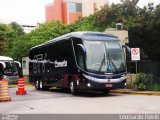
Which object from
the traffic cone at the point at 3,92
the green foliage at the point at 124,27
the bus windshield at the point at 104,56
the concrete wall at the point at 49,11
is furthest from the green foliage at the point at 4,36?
the traffic cone at the point at 3,92

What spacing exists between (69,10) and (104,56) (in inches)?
3080

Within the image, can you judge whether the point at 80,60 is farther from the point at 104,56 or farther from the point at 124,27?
the point at 124,27

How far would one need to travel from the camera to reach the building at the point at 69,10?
9681 cm

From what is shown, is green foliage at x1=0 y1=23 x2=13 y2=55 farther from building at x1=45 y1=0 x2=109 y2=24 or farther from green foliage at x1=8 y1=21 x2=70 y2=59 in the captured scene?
building at x1=45 y1=0 x2=109 y2=24

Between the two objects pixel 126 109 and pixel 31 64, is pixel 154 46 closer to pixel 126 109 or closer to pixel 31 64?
pixel 31 64

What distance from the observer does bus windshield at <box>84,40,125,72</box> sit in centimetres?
1973

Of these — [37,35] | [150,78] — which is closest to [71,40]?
[150,78]

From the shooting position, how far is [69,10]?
97.1 meters

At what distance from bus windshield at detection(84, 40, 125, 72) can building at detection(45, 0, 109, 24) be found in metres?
76.3

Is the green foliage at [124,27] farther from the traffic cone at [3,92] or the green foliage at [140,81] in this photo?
the traffic cone at [3,92]

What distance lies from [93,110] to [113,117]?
2072 millimetres

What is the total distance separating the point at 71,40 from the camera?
21.5 m

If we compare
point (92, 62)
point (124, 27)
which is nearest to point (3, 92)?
point (92, 62)

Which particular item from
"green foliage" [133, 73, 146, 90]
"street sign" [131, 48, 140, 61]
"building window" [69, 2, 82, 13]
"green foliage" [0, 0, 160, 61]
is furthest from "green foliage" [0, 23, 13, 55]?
"green foliage" [133, 73, 146, 90]
